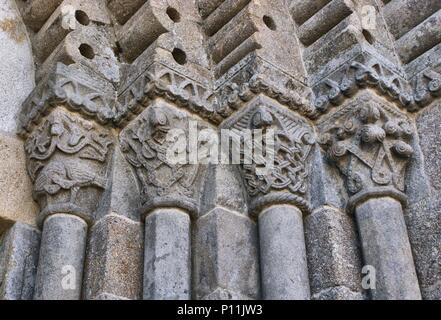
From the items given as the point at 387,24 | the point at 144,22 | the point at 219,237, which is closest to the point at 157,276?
the point at 219,237

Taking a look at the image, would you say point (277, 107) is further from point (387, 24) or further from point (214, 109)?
point (387, 24)

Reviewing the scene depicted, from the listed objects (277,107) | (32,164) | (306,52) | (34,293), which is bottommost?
(34,293)

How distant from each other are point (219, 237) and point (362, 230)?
0.55 m

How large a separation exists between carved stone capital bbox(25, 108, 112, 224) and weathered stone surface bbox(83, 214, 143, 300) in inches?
5.3

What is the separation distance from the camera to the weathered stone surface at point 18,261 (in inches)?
113

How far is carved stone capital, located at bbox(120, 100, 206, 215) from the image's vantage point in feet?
9.68

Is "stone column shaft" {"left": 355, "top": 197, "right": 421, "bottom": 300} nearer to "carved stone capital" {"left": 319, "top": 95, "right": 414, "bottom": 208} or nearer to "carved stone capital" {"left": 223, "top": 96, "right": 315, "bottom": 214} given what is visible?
"carved stone capital" {"left": 319, "top": 95, "right": 414, "bottom": 208}

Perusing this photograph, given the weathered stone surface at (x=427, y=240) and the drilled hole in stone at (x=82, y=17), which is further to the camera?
the drilled hole in stone at (x=82, y=17)

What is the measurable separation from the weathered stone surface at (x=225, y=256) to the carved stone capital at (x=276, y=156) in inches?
4.4

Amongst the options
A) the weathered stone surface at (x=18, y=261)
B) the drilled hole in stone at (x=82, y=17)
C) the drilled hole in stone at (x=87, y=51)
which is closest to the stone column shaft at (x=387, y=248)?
the weathered stone surface at (x=18, y=261)

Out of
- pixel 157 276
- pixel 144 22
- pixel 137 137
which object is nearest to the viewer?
pixel 157 276

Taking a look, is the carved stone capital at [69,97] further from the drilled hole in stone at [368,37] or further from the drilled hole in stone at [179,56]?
the drilled hole in stone at [368,37]

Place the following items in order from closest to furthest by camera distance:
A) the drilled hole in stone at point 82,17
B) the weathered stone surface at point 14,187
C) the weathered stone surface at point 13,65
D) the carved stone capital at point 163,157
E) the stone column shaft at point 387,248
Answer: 1. the stone column shaft at point 387,248
2. the carved stone capital at point 163,157
3. the weathered stone surface at point 14,187
4. the weathered stone surface at point 13,65
5. the drilled hole in stone at point 82,17

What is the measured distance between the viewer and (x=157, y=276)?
273cm
